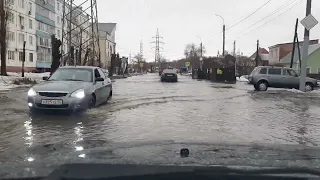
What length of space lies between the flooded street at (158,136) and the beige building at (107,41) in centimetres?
8414

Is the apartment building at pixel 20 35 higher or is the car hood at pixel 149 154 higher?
the apartment building at pixel 20 35

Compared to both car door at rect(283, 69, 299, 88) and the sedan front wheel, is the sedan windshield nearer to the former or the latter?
car door at rect(283, 69, 299, 88)

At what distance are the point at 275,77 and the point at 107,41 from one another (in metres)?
83.6

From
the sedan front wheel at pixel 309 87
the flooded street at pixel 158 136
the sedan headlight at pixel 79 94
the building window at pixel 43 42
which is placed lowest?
the flooded street at pixel 158 136

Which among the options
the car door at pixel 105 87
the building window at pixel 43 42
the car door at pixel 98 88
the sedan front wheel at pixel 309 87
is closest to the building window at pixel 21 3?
the building window at pixel 43 42

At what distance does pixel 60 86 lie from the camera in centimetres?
1023

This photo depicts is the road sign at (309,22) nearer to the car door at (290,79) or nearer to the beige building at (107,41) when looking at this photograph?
the car door at (290,79)

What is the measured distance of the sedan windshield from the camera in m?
11.5

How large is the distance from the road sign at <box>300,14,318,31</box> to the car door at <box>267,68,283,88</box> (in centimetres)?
438

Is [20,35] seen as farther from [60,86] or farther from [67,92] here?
[67,92]

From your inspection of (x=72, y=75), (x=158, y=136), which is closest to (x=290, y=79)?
(x=72, y=75)

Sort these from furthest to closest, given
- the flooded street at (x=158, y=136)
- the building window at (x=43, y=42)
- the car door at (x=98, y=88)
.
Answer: the building window at (x=43, y=42)
the car door at (x=98, y=88)
the flooded street at (x=158, y=136)

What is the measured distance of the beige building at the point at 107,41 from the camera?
100688 mm

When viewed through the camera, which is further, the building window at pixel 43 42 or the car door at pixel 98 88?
the building window at pixel 43 42
